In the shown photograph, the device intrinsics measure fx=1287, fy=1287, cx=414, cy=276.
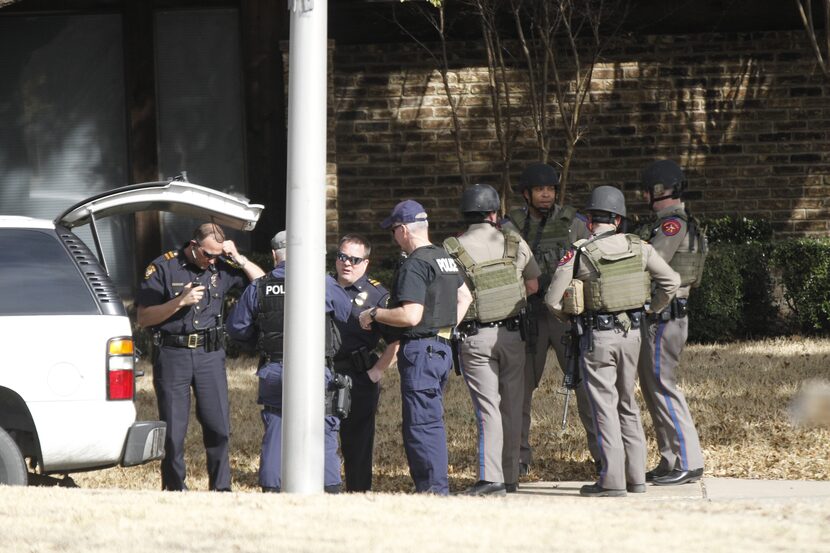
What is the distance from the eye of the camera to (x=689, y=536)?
5.05m

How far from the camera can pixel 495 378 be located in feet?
25.0

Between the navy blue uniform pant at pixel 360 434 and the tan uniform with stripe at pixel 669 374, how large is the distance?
1.71 m

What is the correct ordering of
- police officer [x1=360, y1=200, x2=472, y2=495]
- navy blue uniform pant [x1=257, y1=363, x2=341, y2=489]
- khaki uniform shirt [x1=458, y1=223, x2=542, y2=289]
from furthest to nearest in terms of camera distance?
khaki uniform shirt [x1=458, y1=223, x2=542, y2=289] < police officer [x1=360, y1=200, x2=472, y2=495] < navy blue uniform pant [x1=257, y1=363, x2=341, y2=489]

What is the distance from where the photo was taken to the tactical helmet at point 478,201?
25.1 ft

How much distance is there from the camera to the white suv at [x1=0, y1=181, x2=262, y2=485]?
610 cm

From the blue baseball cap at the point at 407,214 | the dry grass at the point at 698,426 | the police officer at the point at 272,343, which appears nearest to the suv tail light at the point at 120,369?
the police officer at the point at 272,343

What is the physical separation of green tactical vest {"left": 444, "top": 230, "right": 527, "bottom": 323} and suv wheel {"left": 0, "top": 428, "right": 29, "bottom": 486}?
107 inches

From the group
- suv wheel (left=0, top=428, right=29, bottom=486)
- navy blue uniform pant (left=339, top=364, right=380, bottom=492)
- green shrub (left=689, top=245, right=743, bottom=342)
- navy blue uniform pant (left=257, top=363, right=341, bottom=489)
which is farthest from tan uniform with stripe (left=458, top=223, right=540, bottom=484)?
green shrub (left=689, top=245, right=743, bottom=342)

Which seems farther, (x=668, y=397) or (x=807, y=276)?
(x=807, y=276)

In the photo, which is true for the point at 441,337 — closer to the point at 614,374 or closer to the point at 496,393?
the point at 496,393

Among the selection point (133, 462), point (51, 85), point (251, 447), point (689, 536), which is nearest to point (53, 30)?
point (51, 85)

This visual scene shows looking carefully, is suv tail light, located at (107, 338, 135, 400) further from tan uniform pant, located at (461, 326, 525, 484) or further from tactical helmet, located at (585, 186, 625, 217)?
tactical helmet, located at (585, 186, 625, 217)

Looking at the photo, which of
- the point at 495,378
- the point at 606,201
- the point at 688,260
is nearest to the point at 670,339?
the point at 688,260

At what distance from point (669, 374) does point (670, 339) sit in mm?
214
